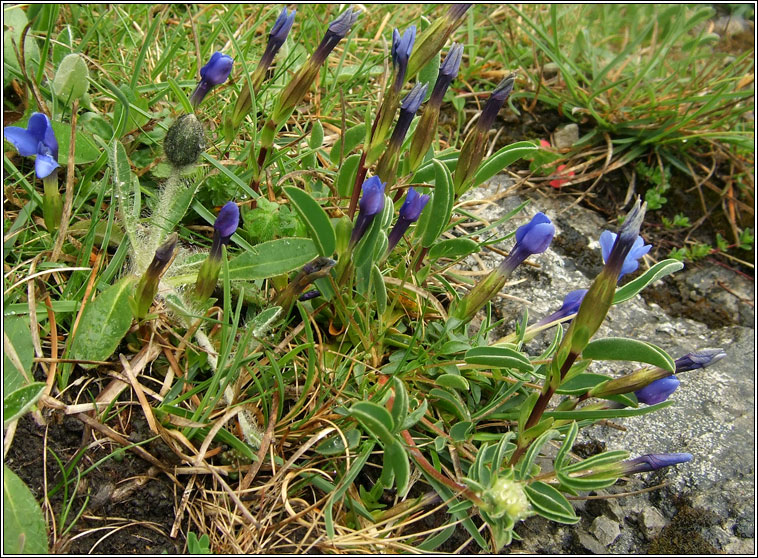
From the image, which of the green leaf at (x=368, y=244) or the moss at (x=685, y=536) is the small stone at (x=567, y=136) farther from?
the moss at (x=685, y=536)

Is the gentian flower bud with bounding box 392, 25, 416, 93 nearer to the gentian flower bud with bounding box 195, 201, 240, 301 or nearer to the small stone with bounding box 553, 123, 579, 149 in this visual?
the gentian flower bud with bounding box 195, 201, 240, 301

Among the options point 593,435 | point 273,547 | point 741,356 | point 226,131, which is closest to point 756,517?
point 593,435

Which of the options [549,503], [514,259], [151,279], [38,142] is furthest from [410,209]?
[38,142]

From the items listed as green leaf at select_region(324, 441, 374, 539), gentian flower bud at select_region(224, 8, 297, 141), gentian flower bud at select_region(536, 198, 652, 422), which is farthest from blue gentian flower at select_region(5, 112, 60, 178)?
gentian flower bud at select_region(536, 198, 652, 422)

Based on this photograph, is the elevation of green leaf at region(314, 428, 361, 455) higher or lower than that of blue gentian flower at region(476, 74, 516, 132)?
lower

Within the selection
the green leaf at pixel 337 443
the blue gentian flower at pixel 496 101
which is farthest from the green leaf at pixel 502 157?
the green leaf at pixel 337 443
